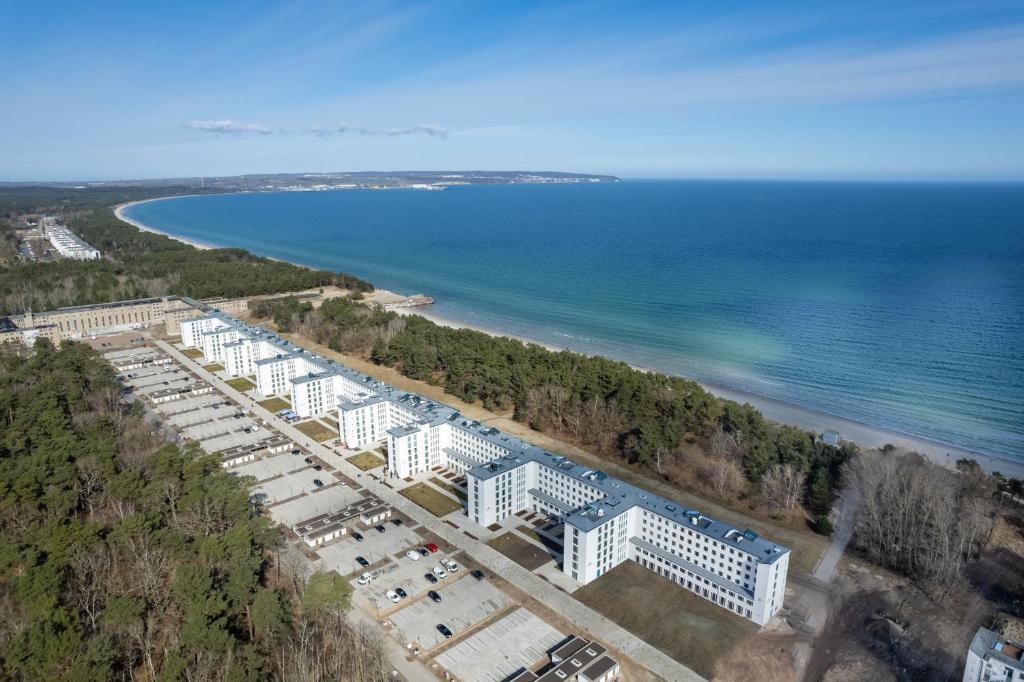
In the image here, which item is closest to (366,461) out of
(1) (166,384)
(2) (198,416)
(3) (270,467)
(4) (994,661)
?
(3) (270,467)

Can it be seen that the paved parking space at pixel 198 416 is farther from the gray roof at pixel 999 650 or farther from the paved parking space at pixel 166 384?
the gray roof at pixel 999 650

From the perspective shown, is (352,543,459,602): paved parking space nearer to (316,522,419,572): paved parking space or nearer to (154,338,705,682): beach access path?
(316,522,419,572): paved parking space

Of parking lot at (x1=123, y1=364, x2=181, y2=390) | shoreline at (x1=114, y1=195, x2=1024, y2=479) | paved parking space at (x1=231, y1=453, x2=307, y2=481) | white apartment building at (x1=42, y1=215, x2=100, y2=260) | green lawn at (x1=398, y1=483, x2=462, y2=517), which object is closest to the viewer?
green lawn at (x1=398, y1=483, x2=462, y2=517)

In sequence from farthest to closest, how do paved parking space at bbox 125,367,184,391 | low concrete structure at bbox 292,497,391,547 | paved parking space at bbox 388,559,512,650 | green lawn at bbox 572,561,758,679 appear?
paved parking space at bbox 125,367,184,391, low concrete structure at bbox 292,497,391,547, paved parking space at bbox 388,559,512,650, green lawn at bbox 572,561,758,679

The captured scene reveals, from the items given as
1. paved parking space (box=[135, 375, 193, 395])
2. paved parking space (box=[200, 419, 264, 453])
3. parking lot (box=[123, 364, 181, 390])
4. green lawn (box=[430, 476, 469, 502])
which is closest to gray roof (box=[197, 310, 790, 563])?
green lawn (box=[430, 476, 469, 502])

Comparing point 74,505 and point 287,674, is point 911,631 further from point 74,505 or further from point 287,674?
point 74,505

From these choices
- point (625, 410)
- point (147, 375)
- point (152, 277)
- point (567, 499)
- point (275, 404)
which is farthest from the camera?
point (152, 277)

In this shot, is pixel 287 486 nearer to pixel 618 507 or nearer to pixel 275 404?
pixel 275 404
